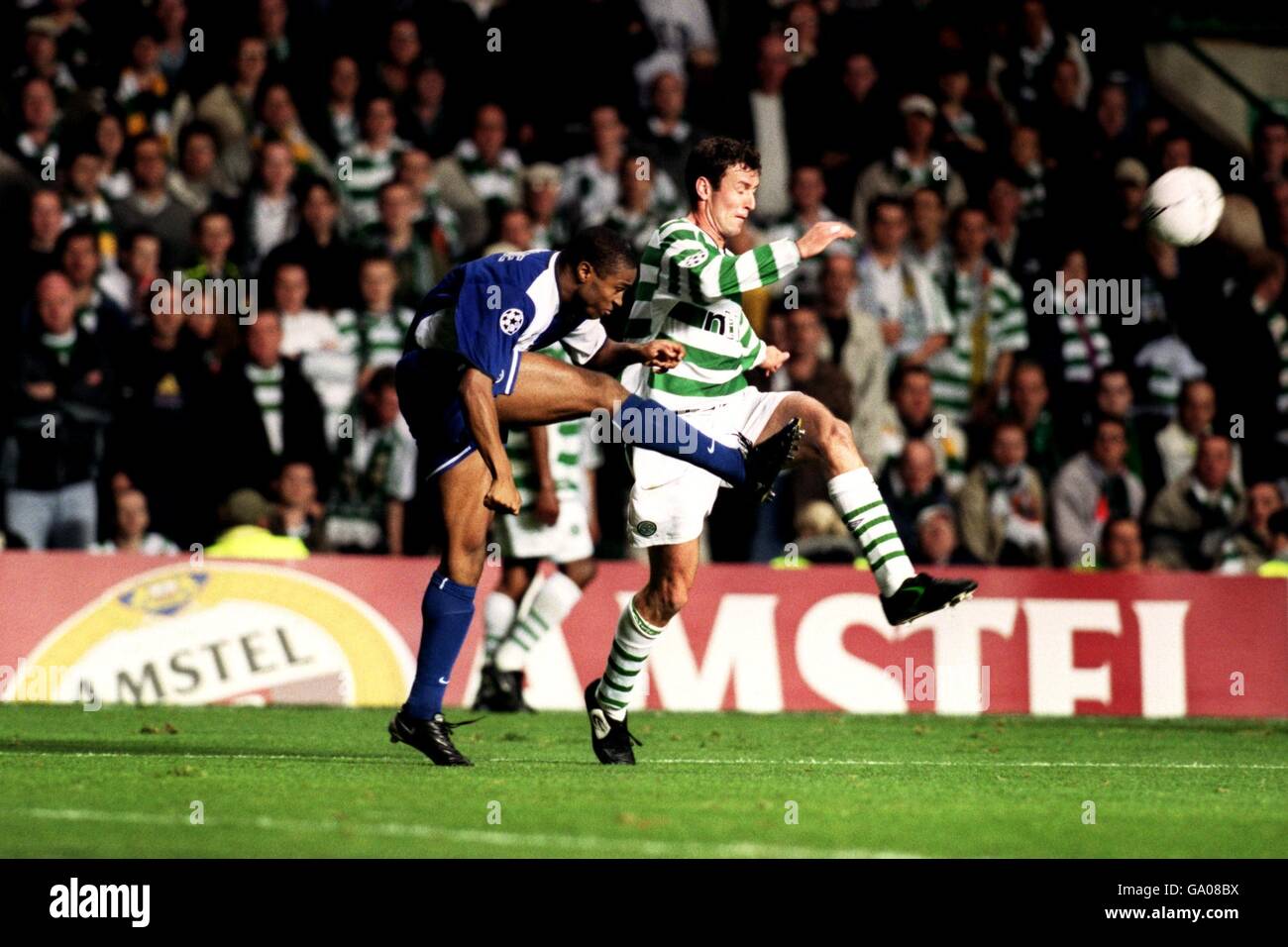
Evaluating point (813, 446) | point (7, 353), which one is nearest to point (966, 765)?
point (813, 446)

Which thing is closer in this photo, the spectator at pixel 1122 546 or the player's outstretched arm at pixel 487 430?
the player's outstretched arm at pixel 487 430

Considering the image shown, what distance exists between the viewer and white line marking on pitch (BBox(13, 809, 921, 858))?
5.89 m

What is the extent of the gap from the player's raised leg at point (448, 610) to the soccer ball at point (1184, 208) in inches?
175

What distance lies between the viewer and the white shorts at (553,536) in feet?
41.4

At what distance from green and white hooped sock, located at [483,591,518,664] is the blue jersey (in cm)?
421

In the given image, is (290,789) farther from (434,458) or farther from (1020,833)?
(1020,833)

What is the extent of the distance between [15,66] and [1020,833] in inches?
437

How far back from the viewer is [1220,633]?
44.9 ft

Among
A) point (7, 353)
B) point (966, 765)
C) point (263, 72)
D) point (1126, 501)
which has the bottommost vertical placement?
point (966, 765)

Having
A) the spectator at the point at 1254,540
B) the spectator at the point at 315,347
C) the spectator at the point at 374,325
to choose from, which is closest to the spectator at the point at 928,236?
the spectator at the point at 1254,540

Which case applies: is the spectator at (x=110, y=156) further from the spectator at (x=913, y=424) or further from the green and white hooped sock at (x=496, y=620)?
the spectator at (x=913, y=424)

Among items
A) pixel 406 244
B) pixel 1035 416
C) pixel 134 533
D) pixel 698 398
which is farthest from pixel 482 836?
pixel 1035 416

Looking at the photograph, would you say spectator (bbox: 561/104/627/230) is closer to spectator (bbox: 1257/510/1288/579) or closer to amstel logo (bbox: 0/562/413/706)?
amstel logo (bbox: 0/562/413/706)

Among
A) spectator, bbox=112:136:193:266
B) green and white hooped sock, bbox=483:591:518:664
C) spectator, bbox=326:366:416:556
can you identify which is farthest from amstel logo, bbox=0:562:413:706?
spectator, bbox=112:136:193:266
